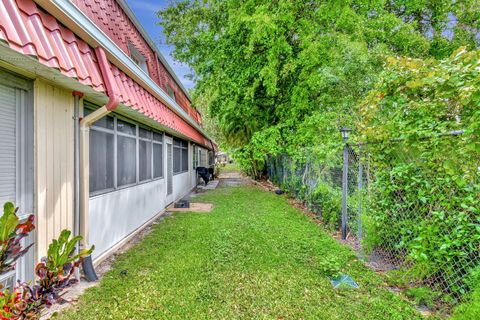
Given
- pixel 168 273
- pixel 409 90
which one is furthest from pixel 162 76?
pixel 409 90

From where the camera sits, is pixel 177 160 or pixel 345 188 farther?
pixel 177 160

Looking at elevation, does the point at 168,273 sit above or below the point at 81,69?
below

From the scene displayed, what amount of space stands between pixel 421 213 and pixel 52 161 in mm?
4394

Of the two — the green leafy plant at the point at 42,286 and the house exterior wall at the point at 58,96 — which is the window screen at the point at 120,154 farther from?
the green leafy plant at the point at 42,286

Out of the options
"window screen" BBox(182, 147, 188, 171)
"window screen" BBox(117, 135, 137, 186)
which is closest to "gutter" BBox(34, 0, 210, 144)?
"window screen" BBox(117, 135, 137, 186)

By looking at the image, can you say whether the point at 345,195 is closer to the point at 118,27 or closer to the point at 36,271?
the point at 36,271

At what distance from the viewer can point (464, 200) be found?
103 inches

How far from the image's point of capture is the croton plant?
1.31m

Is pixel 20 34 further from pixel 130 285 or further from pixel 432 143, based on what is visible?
pixel 432 143

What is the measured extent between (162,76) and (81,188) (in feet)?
18.7

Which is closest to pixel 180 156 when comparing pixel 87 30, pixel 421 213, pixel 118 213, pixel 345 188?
pixel 118 213

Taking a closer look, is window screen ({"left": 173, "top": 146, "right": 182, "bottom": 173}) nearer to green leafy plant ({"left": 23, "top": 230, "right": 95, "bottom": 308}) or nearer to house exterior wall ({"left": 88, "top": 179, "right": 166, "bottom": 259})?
house exterior wall ({"left": 88, "top": 179, "right": 166, "bottom": 259})

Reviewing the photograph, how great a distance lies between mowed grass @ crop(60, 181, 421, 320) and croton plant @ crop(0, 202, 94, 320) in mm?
1559

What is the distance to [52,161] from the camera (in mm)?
2910
